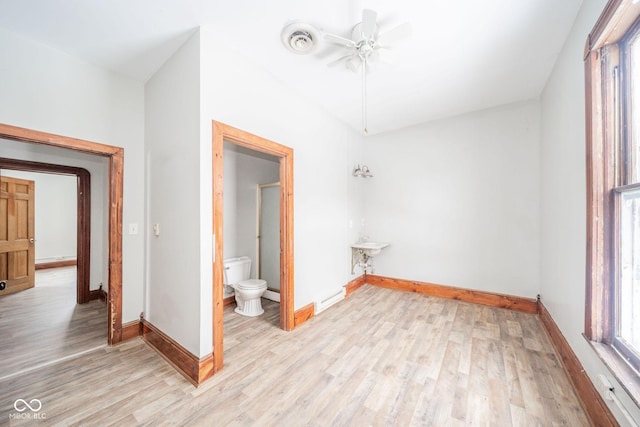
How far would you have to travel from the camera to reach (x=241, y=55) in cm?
212

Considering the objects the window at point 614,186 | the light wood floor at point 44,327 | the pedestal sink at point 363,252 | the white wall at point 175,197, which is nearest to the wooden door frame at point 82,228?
the light wood floor at point 44,327

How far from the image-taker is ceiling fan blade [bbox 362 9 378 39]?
1527 millimetres

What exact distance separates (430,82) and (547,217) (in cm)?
199

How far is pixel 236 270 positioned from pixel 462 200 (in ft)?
11.3

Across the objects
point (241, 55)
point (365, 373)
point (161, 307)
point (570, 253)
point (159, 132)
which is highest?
point (241, 55)

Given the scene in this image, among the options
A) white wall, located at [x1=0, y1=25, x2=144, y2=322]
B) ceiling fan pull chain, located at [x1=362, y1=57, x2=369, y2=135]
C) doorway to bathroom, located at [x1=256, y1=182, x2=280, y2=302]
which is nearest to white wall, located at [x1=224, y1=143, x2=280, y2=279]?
doorway to bathroom, located at [x1=256, y1=182, x2=280, y2=302]

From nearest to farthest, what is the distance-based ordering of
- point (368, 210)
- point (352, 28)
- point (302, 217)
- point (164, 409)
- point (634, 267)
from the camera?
point (634, 267), point (164, 409), point (352, 28), point (302, 217), point (368, 210)

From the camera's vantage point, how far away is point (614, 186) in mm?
1404

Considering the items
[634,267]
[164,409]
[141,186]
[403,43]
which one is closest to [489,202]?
[634,267]

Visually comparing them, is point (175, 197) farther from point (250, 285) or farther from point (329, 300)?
point (329, 300)

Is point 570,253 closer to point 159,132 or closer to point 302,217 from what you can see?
point 302,217

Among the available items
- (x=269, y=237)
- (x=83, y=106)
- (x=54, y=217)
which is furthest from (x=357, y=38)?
(x=54, y=217)

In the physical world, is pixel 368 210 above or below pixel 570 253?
above

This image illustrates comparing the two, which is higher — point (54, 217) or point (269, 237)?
point (54, 217)
